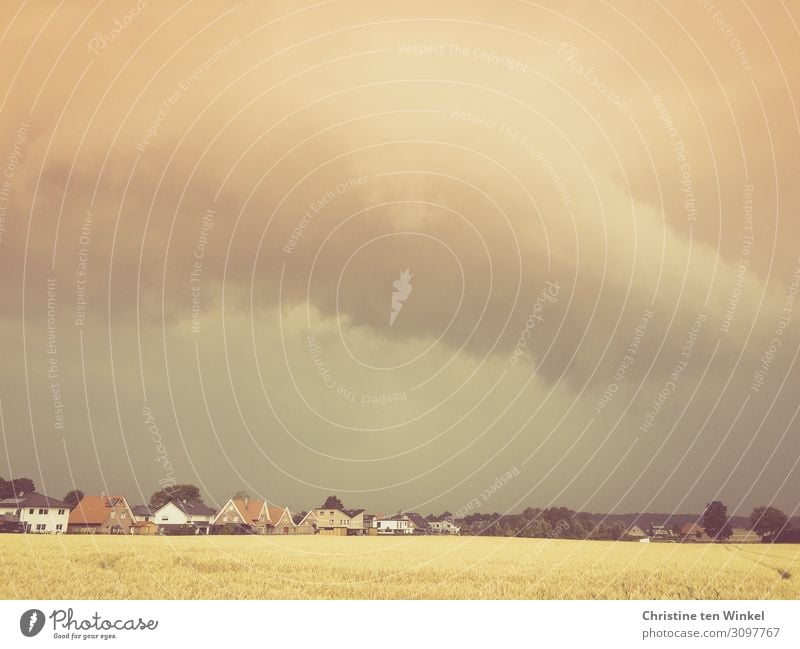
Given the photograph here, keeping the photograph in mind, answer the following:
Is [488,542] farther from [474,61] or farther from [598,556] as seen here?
[474,61]

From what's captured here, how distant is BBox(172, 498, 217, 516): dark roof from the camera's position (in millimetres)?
25422

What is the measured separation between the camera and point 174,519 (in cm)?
2702

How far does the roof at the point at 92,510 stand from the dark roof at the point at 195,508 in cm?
224

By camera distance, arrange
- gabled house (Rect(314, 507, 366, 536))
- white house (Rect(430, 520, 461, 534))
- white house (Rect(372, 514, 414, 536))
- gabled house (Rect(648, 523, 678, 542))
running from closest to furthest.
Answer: white house (Rect(430, 520, 461, 534)), gabled house (Rect(648, 523, 678, 542)), gabled house (Rect(314, 507, 366, 536)), white house (Rect(372, 514, 414, 536))

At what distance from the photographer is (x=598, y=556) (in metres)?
22.5

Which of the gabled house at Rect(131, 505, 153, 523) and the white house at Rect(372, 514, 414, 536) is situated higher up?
the gabled house at Rect(131, 505, 153, 523)

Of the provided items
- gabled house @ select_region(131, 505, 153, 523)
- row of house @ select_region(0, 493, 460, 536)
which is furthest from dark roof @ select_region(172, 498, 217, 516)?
gabled house @ select_region(131, 505, 153, 523)

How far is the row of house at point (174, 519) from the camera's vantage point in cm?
2573

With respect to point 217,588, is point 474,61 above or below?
above

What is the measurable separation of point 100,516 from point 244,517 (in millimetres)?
5593

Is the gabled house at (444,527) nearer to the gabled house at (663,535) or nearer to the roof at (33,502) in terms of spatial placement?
the gabled house at (663,535)

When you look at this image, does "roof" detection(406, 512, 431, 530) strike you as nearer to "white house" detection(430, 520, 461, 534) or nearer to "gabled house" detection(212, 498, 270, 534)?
"white house" detection(430, 520, 461, 534)
